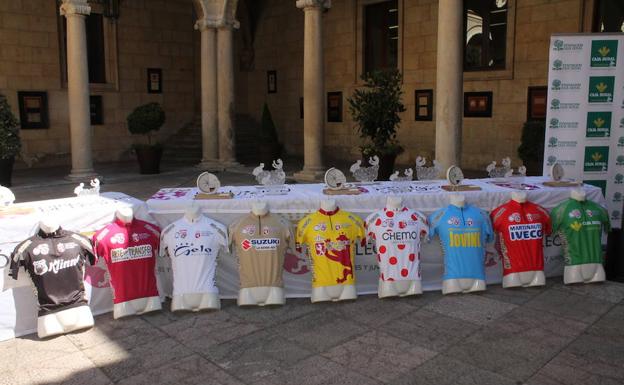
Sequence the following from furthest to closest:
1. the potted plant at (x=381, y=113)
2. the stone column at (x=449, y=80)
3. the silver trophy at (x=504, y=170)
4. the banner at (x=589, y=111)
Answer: the potted plant at (x=381, y=113) < the stone column at (x=449, y=80) < the banner at (x=589, y=111) < the silver trophy at (x=504, y=170)

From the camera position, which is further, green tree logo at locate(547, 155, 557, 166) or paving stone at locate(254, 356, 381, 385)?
green tree logo at locate(547, 155, 557, 166)

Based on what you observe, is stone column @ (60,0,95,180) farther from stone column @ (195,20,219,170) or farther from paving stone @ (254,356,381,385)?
paving stone @ (254,356,381,385)

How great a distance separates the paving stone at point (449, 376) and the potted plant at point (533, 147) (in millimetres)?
7043

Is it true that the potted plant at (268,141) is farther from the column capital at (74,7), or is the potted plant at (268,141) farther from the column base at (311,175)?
the column capital at (74,7)

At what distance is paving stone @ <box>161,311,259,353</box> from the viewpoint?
13.7ft

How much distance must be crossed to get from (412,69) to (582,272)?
8711 millimetres

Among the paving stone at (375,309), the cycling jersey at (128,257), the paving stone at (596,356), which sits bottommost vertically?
the paving stone at (596,356)

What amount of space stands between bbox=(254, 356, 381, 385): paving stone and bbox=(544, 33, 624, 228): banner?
13.1ft

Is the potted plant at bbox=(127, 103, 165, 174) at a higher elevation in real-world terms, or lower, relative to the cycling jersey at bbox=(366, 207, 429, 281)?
higher

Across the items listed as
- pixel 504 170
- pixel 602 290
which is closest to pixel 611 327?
pixel 602 290

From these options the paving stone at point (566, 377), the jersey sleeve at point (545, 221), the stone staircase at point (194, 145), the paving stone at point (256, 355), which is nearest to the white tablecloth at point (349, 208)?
the jersey sleeve at point (545, 221)

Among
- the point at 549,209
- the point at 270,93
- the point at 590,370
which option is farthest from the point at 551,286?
the point at 270,93

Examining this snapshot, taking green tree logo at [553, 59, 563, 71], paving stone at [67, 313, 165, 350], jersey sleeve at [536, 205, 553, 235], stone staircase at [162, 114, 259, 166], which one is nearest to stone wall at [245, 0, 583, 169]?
stone staircase at [162, 114, 259, 166]

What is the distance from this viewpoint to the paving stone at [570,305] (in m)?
4.57
